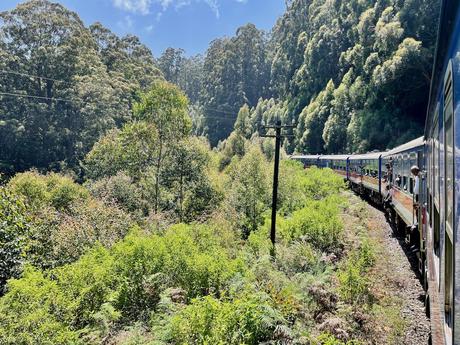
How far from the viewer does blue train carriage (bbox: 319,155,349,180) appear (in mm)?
26973

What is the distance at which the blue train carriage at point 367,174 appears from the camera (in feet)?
57.2

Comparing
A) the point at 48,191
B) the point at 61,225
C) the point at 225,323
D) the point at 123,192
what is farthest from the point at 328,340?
the point at 123,192

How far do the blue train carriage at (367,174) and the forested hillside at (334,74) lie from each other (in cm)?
975

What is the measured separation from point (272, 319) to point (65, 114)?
1787 inches

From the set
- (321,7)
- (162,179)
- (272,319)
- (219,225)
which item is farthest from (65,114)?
(272,319)

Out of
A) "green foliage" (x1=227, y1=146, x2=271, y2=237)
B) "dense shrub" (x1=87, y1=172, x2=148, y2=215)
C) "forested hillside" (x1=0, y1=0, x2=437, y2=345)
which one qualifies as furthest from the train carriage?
"dense shrub" (x1=87, y1=172, x2=148, y2=215)

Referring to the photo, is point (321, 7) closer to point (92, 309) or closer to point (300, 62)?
point (300, 62)

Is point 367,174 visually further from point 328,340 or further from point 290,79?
point 290,79

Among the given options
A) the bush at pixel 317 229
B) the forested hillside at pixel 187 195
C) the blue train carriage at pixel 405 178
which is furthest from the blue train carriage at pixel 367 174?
the bush at pixel 317 229

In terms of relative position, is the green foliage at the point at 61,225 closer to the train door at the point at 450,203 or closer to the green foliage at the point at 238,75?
the train door at the point at 450,203

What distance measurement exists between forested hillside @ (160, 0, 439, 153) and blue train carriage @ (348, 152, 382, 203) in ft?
32.0

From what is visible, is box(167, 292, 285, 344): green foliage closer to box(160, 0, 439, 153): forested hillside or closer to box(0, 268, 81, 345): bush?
box(0, 268, 81, 345): bush

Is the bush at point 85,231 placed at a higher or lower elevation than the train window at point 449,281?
lower

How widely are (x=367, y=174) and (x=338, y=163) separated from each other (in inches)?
375
